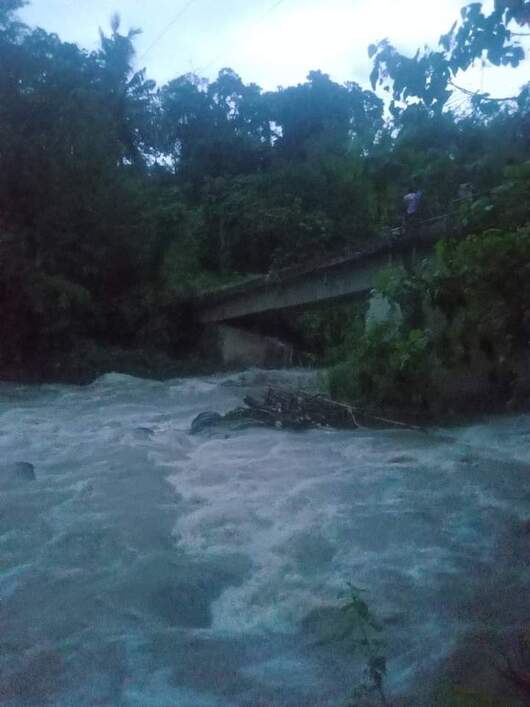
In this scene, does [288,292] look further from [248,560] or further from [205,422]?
[248,560]

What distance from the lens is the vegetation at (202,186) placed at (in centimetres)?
439

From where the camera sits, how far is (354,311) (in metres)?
30.7

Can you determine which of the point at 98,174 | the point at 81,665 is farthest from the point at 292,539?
the point at 98,174

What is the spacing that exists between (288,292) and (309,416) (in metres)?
13.2

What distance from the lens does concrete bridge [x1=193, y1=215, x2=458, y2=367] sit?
19188mm

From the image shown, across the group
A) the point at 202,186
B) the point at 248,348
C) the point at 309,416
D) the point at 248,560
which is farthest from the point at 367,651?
the point at 202,186

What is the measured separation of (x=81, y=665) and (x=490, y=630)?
2.39 meters

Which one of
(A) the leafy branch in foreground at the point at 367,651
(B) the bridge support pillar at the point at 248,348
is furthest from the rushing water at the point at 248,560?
(B) the bridge support pillar at the point at 248,348

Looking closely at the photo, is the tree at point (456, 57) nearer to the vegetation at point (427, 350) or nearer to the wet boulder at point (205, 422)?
the vegetation at point (427, 350)

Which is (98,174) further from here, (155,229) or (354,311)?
(354,311)

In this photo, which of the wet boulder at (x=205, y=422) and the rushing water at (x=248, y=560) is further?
the wet boulder at (x=205, y=422)

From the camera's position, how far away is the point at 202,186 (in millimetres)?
40031

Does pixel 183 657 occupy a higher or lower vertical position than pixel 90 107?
lower

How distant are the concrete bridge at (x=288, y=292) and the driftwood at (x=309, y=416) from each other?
10.1 feet
